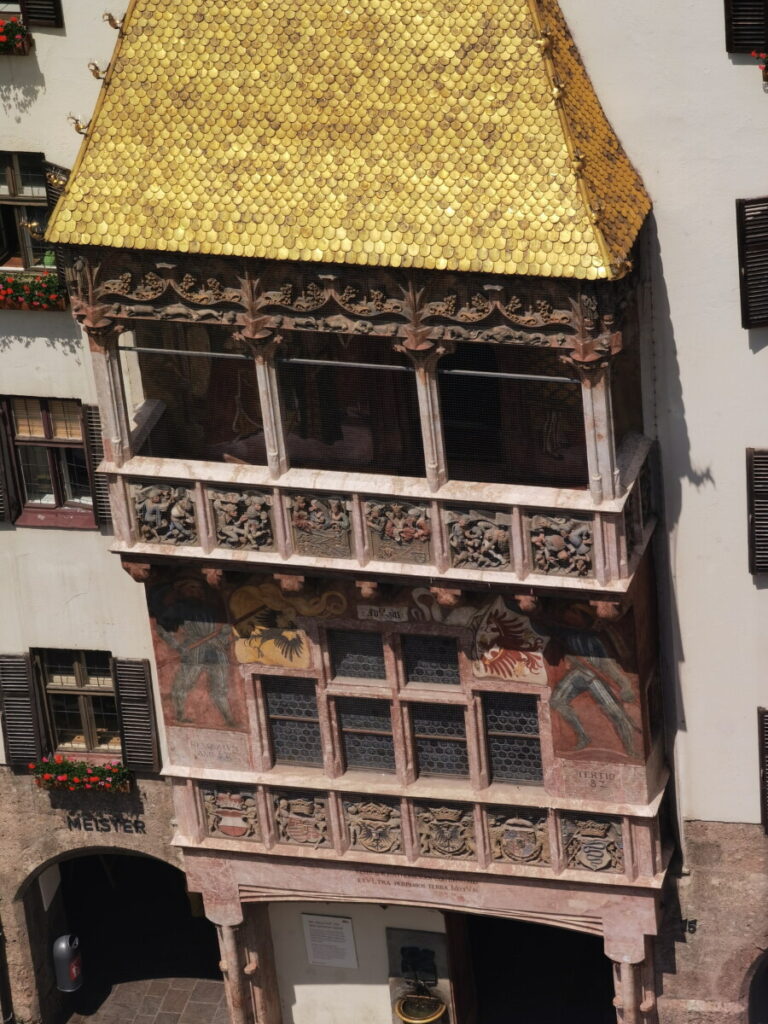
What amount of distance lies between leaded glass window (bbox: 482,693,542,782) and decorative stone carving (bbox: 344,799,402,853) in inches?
52.3

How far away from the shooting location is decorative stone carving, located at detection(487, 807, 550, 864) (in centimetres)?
3050

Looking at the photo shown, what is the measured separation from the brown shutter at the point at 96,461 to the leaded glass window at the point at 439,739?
430 centimetres

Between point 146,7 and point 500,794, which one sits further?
point 500,794

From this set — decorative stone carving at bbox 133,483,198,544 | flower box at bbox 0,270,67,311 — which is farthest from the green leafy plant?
decorative stone carving at bbox 133,483,198,544

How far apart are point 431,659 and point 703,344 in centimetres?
484

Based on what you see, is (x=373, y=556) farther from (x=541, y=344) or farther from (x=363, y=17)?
(x=363, y=17)

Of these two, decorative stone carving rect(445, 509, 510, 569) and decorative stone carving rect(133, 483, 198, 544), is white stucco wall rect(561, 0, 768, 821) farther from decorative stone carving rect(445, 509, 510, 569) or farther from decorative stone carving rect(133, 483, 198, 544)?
decorative stone carving rect(133, 483, 198, 544)

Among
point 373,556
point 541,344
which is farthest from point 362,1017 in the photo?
point 541,344

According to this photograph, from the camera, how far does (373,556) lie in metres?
29.2

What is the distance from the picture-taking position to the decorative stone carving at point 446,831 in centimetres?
3075

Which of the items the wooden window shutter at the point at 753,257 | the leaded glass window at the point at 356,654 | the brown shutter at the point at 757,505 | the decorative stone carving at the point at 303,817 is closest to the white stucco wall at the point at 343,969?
the decorative stone carving at the point at 303,817

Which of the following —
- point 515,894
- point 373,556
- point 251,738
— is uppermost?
point 373,556

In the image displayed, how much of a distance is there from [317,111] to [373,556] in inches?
192

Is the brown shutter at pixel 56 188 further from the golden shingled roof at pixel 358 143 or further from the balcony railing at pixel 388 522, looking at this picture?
the balcony railing at pixel 388 522
